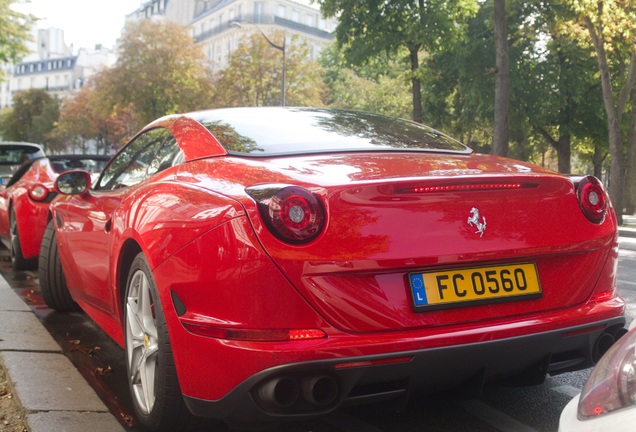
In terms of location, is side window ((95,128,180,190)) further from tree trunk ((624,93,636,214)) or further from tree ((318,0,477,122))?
tree trunk ((624,93,636,214))

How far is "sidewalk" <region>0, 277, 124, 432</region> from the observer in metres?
3.43

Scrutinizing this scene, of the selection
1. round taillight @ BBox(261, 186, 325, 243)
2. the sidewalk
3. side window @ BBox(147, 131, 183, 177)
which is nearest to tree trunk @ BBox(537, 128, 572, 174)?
Result: the sidewalk

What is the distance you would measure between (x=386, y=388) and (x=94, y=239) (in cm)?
A: 217

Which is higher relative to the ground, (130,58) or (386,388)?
(130,58)

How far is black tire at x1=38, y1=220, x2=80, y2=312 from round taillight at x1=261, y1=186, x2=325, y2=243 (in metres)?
3.31

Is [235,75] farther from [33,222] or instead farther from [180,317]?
[180,317]

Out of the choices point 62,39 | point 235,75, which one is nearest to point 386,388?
point 235,75

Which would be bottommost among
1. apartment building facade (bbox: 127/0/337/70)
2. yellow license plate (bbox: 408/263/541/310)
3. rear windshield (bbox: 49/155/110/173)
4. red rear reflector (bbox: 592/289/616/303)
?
red rear reflector (bbox: 592/289/616/303)

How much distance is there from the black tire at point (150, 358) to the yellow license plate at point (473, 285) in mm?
977

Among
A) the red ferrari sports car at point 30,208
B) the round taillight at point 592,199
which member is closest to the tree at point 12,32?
the red ferrari sports car at point 30,208

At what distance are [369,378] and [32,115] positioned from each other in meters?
102

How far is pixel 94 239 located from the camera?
4.43 meters

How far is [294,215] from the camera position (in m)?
2.82

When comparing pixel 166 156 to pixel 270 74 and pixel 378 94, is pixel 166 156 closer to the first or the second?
pixel 270 74
